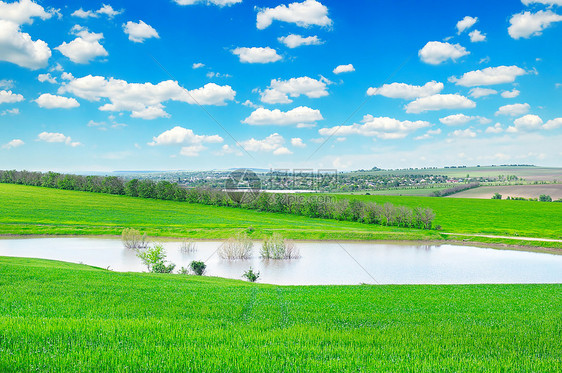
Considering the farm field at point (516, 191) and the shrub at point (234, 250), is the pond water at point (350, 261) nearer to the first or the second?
the shrub at point (234, 250)

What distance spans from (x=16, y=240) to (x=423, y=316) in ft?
175

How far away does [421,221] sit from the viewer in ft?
196

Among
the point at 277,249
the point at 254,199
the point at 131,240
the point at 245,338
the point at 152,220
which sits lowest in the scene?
the point at 277,249

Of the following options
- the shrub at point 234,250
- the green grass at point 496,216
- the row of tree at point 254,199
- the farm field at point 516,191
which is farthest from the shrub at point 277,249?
the farm field at point 516,191

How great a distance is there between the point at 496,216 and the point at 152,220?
69744 mm

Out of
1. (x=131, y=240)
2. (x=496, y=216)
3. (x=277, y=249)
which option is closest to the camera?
(x=277, y=249)

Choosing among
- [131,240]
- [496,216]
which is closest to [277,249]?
[131,240]

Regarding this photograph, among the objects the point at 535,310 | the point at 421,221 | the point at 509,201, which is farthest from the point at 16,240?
the point at 509,201

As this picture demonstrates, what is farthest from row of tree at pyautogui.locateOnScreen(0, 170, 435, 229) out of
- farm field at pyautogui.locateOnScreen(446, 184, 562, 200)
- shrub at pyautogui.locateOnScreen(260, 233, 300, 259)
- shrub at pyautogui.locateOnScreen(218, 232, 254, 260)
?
farm field at pyautogui.locateOnScreen(446, 184, 562, 200)

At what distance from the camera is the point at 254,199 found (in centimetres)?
7506

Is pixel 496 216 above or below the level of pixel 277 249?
above

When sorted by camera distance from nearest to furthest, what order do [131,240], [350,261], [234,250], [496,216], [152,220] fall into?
[350,261]
[234,250]
[131,240]
[152,220]
[496,216]

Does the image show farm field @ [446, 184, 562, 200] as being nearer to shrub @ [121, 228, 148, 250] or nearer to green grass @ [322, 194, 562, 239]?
green grass @ [322, 194, 562, 239]

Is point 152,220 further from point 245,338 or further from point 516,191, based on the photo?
point 516,191
